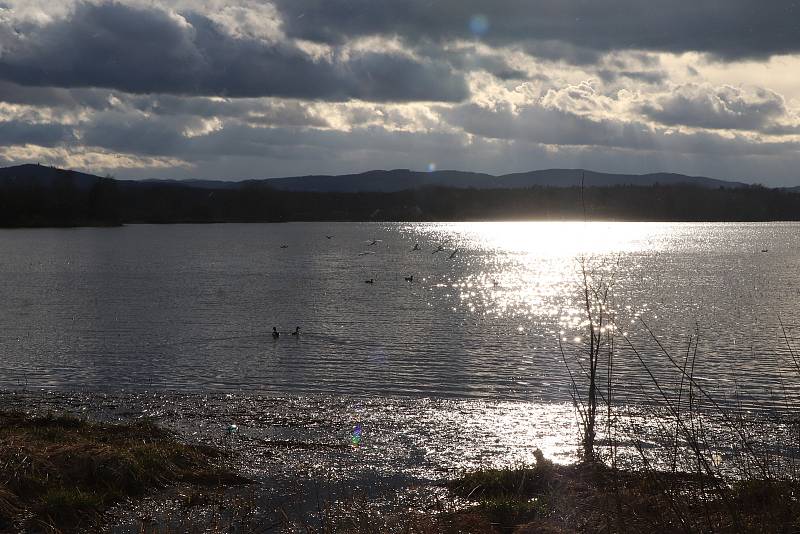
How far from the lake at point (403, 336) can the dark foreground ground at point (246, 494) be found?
207 centimetres

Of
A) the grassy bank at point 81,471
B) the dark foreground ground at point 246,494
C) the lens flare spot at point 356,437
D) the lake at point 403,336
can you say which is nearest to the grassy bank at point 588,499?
the dark foreground ground at point 246,494

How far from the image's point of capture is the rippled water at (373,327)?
23.1m

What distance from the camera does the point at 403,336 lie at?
32.2 metres

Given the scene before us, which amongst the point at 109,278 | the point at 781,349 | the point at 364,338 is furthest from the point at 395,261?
the point at 781,349

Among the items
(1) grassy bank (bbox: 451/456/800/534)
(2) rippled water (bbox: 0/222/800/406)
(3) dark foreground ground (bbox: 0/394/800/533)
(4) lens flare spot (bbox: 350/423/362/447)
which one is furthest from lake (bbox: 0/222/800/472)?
(3) dark foreground ground (bbox: 0/394/800/533)

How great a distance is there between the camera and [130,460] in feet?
39.8

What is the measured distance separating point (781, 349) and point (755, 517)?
24.2 meters

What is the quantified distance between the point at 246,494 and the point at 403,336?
20.5 meters

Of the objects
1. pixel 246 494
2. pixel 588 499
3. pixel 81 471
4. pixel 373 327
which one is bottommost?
pixel 373 327

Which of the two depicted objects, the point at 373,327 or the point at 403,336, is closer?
the point at 403,336

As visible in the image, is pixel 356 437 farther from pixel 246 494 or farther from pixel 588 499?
pixel 588 499

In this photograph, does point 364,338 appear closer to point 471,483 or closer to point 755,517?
point 471,483

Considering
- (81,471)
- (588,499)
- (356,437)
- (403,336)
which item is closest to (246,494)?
(81,471)

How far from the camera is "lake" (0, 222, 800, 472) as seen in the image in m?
21.0
